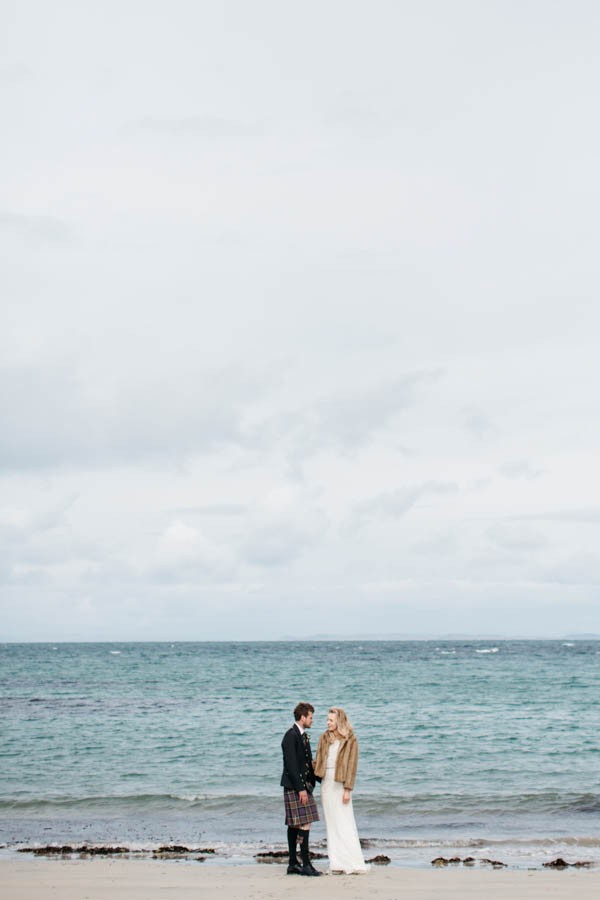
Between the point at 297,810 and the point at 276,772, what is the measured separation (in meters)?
10.8

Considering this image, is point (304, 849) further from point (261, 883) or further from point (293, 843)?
point (261, 883)

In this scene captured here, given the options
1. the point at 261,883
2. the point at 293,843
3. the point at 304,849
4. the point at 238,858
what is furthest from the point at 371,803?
the point at 261,883

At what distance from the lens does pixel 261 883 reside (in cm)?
1115

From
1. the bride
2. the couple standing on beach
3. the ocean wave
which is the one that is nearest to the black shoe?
the couple standing on beach

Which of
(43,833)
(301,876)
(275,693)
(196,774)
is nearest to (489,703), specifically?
(275,693)

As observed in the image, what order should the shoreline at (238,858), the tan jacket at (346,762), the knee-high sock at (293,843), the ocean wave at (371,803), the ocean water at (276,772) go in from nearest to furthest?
the tan jacket at (346,762) → the knee-high sock at (293,843) → the shoreline at (238,858) → the ocean water at (276,772) → the ocean wave at (371,803)

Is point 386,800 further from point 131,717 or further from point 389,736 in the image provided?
point 131,717

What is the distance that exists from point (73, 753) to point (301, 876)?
14907mm

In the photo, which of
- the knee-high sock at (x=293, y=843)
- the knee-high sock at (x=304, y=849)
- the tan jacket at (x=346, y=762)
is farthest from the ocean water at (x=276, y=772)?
the tan jacket at (x=346, y=762)

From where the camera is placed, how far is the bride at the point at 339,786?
11.5 meters

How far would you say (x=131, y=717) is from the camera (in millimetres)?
33188

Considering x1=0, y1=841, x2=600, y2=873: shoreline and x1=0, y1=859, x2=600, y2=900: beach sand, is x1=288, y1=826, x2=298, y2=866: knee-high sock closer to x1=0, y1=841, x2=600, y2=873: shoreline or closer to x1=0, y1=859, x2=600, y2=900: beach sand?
x1=0, y1=859, x2=600, y2=900: beach sand

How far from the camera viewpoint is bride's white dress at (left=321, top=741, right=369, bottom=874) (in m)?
11.6

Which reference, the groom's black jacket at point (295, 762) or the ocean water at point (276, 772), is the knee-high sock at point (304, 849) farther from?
the ocean water at point (276, 772)
